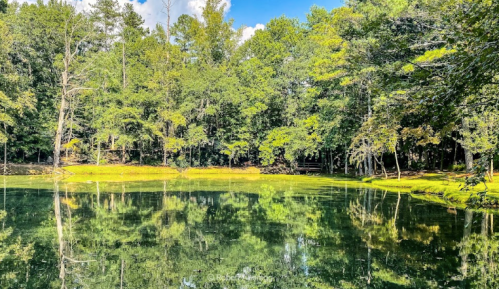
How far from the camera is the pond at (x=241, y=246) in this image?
561 centimetres

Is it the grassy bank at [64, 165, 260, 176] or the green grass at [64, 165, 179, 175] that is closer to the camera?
the green grass at [64, 165, 179, 175]

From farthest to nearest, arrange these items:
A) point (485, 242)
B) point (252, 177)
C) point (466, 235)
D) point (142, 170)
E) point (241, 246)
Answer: point (142, 170)
point (252, 177)
point (466, 235)
point (485, 242)
point (241, 246)

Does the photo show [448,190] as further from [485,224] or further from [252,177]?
[252,177]

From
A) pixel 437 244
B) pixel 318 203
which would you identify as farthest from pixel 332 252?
pixel 318 203

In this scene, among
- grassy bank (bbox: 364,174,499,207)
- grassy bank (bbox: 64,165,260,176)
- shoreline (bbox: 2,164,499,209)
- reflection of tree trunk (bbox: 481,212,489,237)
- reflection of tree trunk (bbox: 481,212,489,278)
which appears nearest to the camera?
reflection of tree trunk (bbox: 481,212,489,278)

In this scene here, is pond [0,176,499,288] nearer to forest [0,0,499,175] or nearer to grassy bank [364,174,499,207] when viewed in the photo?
grassy bank [364,174,499,207]

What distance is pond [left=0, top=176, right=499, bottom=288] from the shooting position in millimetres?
5605

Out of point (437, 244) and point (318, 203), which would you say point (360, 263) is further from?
point (318, 203)

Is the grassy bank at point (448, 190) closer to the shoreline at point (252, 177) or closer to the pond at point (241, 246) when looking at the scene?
the shoreline at point (252, 177)

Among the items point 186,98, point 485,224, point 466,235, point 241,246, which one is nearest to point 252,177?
point 186,98

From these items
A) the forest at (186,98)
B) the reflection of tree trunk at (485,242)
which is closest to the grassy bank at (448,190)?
the reflection of tree trunk at (485,242)

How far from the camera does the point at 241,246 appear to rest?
7543 millimetres

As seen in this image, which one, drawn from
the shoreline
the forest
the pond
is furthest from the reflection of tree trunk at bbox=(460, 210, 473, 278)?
the forest

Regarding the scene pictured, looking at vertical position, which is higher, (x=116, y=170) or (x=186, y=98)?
(x=186, y=98)
